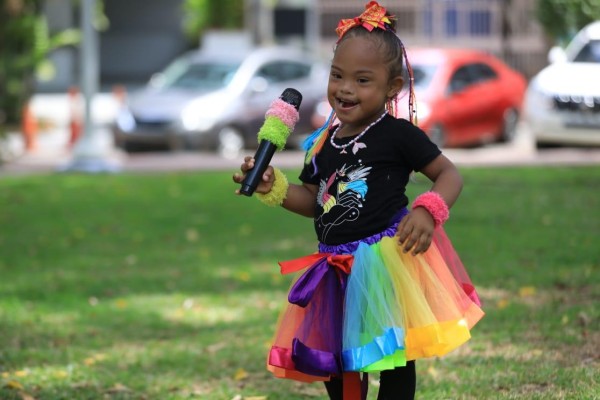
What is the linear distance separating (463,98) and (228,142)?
3.86 metres

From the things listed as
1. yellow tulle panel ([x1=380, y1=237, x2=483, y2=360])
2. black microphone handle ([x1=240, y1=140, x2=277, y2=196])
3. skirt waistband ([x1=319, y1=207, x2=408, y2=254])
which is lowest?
yellow tulle panel ([x1=380, y1=237, x2=483, y2=360])

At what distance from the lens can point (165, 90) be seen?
19.8m

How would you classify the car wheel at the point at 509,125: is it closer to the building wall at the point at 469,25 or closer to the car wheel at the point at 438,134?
the car wheel at the point at 438,134

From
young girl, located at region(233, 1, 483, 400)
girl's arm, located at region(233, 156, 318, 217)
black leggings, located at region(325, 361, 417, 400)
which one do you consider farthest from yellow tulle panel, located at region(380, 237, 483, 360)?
girl's arm, located at region(233, 156, 318, 217)

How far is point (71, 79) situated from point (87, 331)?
100.0ft

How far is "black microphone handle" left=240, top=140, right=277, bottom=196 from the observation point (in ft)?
12.8

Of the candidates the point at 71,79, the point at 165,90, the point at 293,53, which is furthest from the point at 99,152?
the point at 71,79

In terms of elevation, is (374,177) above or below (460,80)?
above

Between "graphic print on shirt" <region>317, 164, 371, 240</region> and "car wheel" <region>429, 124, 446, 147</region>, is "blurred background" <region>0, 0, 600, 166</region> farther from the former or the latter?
"graphic print on shirt" <region>317, 164, 371, 240</region>

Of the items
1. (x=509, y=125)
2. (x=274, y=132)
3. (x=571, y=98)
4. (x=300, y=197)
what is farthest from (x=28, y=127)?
(x=274, y=132)

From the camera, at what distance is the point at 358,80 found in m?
4.03

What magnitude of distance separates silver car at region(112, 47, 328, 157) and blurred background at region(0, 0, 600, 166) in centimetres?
2

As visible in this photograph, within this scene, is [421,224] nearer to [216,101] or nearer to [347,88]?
[347,88]

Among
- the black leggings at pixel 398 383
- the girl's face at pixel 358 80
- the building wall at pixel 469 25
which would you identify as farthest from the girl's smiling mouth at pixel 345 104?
the building wall at pixel 469 25
